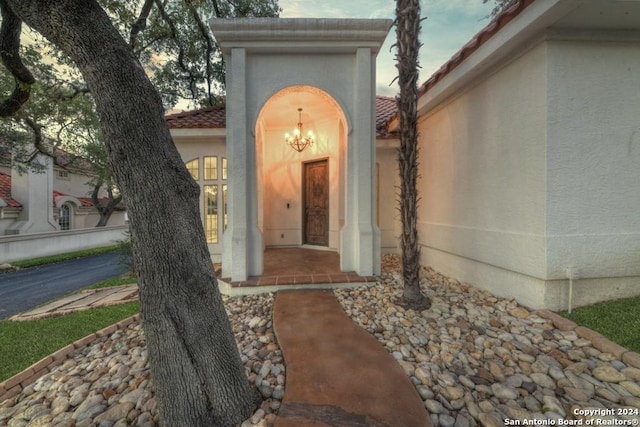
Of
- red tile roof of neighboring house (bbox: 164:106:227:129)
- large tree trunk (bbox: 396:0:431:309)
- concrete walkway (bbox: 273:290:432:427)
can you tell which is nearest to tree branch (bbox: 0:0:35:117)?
red tile roof of neighboring house (bbox: 164:106:227:129)

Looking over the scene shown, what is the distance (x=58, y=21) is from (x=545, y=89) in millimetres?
4841

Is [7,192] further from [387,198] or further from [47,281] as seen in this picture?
[387,198]

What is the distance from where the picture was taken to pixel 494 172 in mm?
3879

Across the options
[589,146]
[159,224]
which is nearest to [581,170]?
[589,146]

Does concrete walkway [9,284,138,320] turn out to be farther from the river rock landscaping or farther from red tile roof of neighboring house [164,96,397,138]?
red tile roof of neighboring house [164,96,397,138]

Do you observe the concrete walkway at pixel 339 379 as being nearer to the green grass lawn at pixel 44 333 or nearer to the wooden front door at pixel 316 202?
the green grass lawn at pixel 44 333

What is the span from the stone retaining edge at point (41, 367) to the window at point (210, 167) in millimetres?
4225

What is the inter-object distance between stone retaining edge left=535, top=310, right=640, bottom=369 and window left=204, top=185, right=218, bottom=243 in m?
6.97

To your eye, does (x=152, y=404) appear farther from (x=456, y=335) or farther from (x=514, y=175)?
(x=514, y=175)

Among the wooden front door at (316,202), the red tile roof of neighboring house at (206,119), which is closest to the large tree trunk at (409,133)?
the red tile roof of neighboring house at (206,119)

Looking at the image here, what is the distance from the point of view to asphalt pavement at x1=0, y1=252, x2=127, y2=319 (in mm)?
5523

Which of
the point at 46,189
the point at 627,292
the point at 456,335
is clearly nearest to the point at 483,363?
the point at 456,335

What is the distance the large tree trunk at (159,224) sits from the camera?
1562 mm

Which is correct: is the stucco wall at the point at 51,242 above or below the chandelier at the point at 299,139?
below
